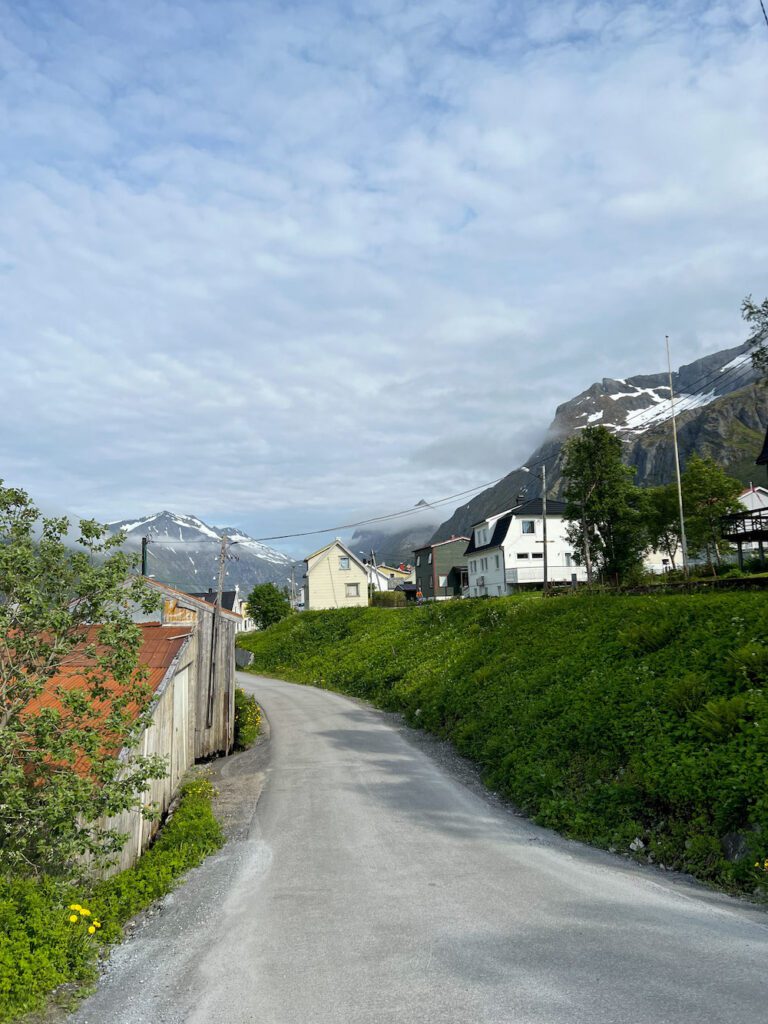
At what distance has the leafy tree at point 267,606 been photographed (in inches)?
3137

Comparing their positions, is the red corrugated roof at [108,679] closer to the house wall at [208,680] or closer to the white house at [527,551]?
the house wall at [208,680]

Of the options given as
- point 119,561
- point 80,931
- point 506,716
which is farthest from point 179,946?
point 506,716

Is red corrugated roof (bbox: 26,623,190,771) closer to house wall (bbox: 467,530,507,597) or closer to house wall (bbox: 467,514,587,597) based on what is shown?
Result: house wall (bbox: 467,530,507,597)

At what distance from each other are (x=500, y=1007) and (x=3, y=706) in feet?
20.5

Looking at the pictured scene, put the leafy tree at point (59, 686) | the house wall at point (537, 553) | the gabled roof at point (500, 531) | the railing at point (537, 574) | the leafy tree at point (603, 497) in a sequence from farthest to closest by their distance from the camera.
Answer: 1. the gabled roof at point (500, 531)
2. the house wall at point (537, 553)
3. the railing at point (537, 574)
4. the leafy tree at point (603, 497)
5. the leafy tree at point (59, 686)

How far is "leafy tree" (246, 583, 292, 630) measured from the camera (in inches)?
3137

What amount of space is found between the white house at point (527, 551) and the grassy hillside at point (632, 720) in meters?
37.6

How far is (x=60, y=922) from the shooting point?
23.8ft

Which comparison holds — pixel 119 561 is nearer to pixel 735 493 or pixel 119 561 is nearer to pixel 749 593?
pixel 749 593

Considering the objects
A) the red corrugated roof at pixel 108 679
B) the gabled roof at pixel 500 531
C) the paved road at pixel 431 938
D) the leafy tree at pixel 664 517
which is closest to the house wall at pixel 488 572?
the gabled roof at pixel 500 531

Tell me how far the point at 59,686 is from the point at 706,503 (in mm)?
56305

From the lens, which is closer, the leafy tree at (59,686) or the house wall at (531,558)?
the leafy tree at (59,686)

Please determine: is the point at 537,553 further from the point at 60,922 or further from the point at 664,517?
the point at 60,922

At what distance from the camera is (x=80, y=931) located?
7.38 metres
